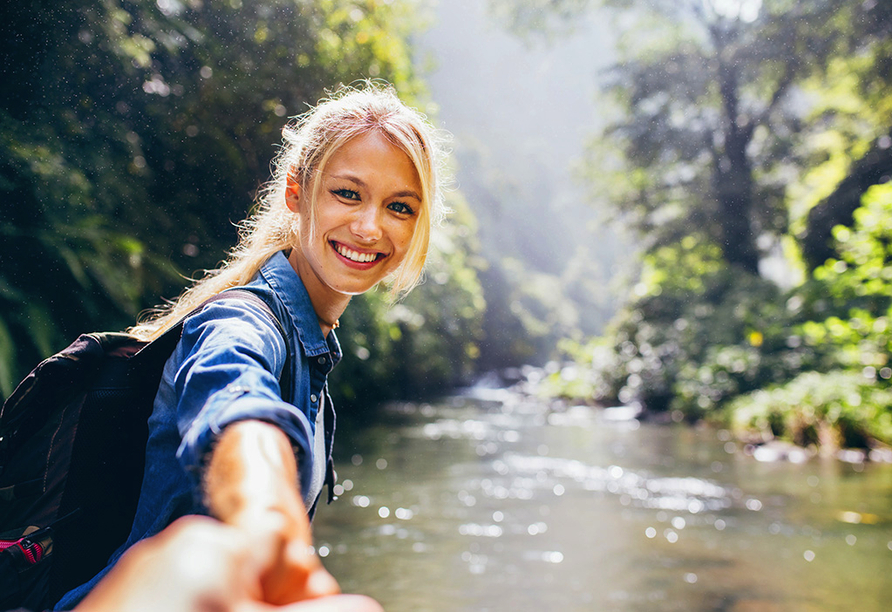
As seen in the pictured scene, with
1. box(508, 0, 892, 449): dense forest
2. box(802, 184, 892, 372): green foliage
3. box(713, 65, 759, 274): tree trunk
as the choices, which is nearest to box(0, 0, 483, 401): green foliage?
box(802, 184, 892, 372): green foliage

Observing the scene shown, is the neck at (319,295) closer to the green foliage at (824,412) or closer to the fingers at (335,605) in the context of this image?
the fingers at (335,605)

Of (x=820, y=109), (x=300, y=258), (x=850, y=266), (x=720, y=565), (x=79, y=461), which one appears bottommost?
(x=79, y=461)

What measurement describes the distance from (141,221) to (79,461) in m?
5.13

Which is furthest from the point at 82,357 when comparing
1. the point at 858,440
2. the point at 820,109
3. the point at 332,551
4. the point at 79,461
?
the point at 820,109

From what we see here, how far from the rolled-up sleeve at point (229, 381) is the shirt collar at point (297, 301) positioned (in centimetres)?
17

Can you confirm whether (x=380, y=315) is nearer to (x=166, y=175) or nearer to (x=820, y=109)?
(x=166, y=175)

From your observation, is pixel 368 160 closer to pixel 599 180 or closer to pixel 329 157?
pixel 329 157

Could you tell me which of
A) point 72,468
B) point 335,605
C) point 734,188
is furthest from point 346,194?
point 734,188

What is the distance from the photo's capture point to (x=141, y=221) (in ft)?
18.8

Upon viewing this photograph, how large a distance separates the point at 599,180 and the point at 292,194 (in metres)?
20.3

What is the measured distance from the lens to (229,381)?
3.06ft

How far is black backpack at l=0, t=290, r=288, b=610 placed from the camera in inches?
47.9

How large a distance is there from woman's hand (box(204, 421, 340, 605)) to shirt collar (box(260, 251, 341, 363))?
1.71 ft

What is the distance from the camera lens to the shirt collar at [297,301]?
1363 millimetres
